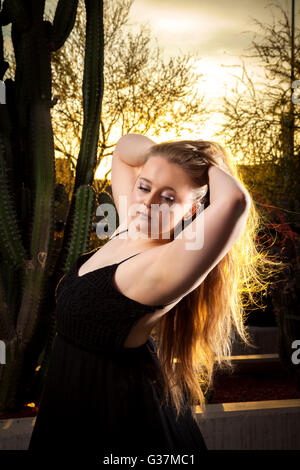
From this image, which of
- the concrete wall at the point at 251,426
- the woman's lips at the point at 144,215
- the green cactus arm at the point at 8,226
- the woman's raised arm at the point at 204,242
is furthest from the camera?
the concrete wall at the point at 251,426

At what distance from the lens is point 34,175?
329 centimetres

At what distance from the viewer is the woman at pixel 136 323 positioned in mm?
1298

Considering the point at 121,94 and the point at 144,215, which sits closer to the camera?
the point at 144,215

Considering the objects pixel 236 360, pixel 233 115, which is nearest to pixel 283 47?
pixel 233 115

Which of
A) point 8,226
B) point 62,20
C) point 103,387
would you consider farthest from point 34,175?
point 103,387

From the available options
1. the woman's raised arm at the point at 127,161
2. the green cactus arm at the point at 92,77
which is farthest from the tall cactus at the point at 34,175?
the woman's raised arm at the point at 127,161

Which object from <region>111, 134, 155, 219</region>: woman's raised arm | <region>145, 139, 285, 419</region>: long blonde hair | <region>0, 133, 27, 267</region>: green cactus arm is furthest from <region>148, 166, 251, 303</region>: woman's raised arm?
<region>0, 133, 27, 267</region>: green cactus arm

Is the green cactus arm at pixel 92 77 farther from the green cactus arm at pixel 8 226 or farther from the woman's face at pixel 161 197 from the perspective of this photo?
the woman's face at pixel 161 197

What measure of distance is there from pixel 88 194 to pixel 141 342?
1994 millimetres

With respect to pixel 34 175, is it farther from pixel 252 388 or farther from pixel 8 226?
pixel 252 388

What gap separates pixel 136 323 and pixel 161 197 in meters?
0.34

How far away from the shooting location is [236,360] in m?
4.82

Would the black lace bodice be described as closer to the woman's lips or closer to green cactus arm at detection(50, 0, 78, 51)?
the woman's lips

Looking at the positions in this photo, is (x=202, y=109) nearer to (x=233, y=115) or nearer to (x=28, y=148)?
(x=233, y=115)
